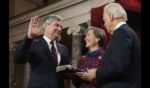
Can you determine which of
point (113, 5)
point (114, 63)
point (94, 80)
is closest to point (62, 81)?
point (94, 80)

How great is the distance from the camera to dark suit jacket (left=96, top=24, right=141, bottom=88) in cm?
204

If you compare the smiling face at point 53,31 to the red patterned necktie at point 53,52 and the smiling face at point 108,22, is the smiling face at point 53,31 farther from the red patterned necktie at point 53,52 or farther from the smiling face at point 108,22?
the smiling face at point 108,22

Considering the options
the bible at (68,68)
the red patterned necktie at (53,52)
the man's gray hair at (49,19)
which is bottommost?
the bible at (68,68)

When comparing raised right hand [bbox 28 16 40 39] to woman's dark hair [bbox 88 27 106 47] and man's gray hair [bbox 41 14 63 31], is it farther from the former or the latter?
woman's dark hair [bbox 88 27 106 47]

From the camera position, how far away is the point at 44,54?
7.56 feet

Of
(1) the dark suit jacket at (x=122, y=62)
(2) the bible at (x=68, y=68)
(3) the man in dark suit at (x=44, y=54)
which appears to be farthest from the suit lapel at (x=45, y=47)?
(1) the dark suit jacket at (x=122, y=62)

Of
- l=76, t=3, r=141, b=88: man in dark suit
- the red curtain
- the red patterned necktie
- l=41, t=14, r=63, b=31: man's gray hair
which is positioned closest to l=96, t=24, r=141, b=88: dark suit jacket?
l=76, t=3, r=141, b=88: man in dark suit

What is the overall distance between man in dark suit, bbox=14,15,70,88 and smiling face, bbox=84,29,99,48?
15cm

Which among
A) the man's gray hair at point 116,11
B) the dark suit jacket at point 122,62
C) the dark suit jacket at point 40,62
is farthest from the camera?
the dark suit jacket at point 40,62

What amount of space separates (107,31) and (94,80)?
288 mm

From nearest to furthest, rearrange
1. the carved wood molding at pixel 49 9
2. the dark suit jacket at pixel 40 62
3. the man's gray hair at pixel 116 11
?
the man's gray hair at pixel 116 11, the dark suit jacket at pixel 40 62, the carved wood molding at pixel 49 9

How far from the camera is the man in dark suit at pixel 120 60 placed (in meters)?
2.04

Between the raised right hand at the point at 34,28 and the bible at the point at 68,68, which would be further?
the raised right hand at the point at 34,28
